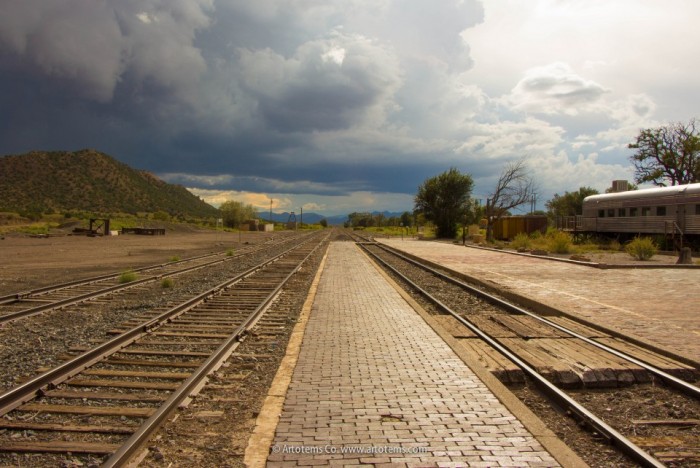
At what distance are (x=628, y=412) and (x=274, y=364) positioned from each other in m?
3.90

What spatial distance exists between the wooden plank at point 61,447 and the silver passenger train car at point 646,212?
28519 millimetres

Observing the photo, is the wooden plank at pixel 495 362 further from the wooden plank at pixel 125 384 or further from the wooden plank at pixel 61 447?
the wooden plank at pixel 61 447

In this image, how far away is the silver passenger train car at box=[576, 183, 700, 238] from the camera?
27.6 m

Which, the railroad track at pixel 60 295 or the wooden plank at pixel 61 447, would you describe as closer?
the wooden plank at pixel 61 447

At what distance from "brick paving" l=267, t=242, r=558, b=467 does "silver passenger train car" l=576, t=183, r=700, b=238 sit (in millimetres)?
24783

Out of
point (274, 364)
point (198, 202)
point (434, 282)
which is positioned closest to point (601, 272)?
point (434, 282)

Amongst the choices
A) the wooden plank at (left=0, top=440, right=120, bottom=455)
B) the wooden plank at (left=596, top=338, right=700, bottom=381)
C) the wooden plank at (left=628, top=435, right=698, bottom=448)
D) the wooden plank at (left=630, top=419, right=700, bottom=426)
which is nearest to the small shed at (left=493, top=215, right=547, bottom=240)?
the wooden plank at (left=596, top=338, right=700, bottom=381)

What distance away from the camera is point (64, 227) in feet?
183

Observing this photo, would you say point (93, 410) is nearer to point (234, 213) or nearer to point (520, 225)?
point (520, 225)

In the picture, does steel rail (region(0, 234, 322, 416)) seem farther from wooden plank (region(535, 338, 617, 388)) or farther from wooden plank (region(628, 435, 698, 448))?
wooden plank (region(535, 338, 617, 388))

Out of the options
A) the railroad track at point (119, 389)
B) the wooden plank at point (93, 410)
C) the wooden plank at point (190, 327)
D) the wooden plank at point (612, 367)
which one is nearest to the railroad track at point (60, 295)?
the railroad track at point (119, 389)

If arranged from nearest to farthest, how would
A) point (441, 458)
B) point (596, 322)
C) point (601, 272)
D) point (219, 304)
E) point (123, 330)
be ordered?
point (441, 458)
point (123, 330)
point (596, 322)
point (219, 304)
point (601, 272)

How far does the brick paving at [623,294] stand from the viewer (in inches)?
329

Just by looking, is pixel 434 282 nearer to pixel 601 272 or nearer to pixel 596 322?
pixel 601 272
